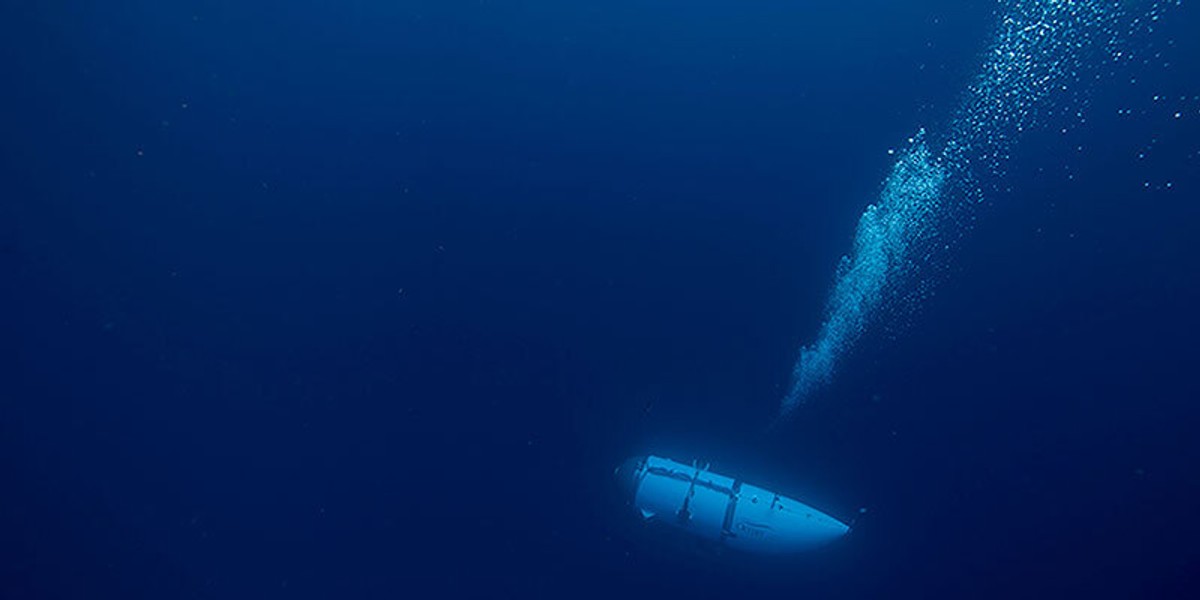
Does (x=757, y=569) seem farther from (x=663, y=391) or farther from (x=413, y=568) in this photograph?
(x=413, y=568)

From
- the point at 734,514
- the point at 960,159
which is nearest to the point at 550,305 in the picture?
the point at 734,514

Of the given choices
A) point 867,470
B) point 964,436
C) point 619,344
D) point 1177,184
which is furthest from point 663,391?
point 1177,184

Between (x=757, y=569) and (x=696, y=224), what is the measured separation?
8.42m

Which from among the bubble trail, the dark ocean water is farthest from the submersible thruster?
the bubble trail

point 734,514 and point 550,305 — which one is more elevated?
point 550,305

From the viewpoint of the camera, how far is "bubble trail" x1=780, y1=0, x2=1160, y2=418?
11.9m

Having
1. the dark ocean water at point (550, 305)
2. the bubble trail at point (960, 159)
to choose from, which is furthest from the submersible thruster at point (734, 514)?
the bubble trail at point (960, 159)

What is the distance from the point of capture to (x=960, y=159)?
1383 centimetres

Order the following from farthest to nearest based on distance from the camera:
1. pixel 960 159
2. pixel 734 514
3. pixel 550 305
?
1. pixel 550 305
2. pixel 960 159
3. pixel 734 514

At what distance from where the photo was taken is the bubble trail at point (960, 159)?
11.9m

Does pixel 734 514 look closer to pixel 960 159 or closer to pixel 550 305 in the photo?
pixel 550 305

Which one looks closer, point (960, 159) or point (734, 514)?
point (734, 514)

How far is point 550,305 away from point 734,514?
6.45m

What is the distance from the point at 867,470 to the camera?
15672 mm
